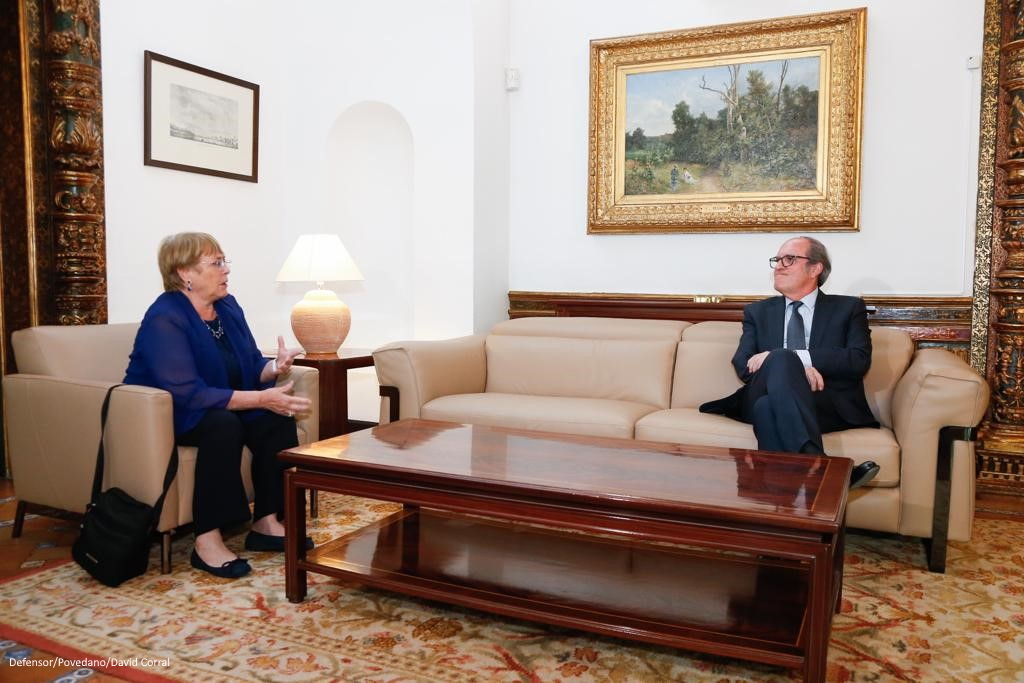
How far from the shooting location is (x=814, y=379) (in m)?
3.05

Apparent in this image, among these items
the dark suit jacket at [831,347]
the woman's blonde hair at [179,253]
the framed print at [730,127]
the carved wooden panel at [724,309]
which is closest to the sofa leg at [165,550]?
the woman's blonde hair at [179,253]

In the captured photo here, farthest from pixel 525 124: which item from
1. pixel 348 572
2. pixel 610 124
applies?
pixel 348 572

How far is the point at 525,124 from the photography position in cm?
504

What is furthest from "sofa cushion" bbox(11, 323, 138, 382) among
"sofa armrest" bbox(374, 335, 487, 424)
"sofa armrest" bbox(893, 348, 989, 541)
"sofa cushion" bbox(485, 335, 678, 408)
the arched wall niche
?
"sofa armrest" bbox(893, 348, 989, 541)

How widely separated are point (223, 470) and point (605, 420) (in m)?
1.56

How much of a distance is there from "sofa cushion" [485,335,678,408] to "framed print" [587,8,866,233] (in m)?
1.04

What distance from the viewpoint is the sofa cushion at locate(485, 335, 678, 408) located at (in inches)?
151

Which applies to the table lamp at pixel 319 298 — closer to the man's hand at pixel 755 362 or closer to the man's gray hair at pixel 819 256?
the man's hand at pixel 755 362

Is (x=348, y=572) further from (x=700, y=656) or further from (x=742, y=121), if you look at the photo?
(x=742, y=121)

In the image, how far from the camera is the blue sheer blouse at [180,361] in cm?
272

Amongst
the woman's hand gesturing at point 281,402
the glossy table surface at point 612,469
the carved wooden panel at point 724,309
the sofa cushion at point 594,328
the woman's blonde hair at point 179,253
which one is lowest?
the glossy table surface at point 612,469

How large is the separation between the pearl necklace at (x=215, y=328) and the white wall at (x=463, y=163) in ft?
4.36

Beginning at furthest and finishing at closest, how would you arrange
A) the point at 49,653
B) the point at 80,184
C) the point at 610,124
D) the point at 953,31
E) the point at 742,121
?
the point at 610,124, the point at 742,121, the point at 953,31, the point at 80,184, the point at 49,653

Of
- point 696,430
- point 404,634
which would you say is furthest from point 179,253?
point 696,430
